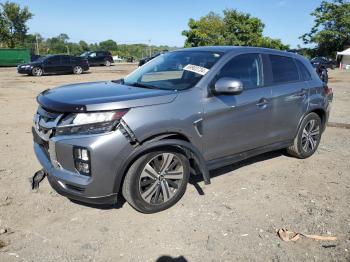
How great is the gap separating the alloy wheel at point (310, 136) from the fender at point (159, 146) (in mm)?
2332

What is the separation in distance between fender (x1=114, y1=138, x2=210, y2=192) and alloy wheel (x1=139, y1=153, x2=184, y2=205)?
0.14 metres

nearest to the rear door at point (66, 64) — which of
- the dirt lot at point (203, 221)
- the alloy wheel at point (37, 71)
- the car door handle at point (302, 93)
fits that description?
the alloy wheel at point (37, 71)

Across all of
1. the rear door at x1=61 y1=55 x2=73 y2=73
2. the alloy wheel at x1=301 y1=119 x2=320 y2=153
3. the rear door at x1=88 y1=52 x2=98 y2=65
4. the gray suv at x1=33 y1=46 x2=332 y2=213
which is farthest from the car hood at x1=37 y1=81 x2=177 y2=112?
the rear door at x1=88 y1=52 x2=98 y2=65

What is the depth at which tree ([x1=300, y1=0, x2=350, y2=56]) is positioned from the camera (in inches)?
2318

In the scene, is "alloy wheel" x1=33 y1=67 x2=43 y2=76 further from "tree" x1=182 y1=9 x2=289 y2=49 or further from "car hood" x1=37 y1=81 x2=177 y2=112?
"tree" x1=182 y1=9 x2=289 y2=49

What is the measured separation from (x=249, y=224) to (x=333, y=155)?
306 centimetres

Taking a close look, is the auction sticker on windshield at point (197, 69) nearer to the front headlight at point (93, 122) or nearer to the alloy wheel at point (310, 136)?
the front headlight at point (93, 122)

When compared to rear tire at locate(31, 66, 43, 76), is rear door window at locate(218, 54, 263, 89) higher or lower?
higher

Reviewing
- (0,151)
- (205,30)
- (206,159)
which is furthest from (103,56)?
(206,159)

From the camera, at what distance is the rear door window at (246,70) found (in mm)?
4641

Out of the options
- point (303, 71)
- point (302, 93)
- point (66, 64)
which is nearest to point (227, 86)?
point (302, 93)

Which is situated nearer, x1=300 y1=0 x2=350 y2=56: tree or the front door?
the front door

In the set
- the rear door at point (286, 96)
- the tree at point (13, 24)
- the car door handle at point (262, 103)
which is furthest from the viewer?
the tree at point (13, 24)

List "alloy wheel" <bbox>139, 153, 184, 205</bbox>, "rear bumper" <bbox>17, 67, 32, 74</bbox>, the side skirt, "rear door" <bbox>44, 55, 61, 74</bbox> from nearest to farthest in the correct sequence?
1. "alloy wheel" <bbox>139, 153, 184, 205</bbox>
2. the side skirt
3. "rear bumper" <bbox>17, 67, 32, 74</bbox>
4. "rear door" <bbox>44, 55, 61, 74</bbox>
